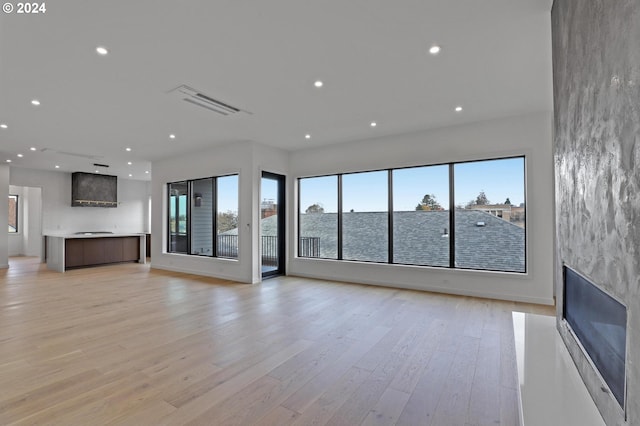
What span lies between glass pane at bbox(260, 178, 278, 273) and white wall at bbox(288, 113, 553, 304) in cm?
91

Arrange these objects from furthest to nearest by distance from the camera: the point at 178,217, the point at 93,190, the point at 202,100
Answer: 1. the point at 93,190
2. the point at 178,217
3. the point at 202,100

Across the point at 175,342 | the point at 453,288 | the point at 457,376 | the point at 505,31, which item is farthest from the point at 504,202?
the point at 175,342

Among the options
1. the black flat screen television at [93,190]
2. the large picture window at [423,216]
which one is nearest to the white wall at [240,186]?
the large picture window at [423,216]

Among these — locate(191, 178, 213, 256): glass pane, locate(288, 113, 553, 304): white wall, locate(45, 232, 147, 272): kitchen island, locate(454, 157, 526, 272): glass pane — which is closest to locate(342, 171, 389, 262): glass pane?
locate(288, 113, 553, 304): white wall

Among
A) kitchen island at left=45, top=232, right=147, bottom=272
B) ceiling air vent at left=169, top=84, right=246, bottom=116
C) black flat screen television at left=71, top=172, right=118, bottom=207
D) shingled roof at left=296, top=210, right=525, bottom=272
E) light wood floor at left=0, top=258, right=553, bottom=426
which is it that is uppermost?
ceiling air vent at left=169, top=84, right=246, bottom=116

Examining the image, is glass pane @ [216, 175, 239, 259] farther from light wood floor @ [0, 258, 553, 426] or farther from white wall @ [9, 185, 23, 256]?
white wall @ [9, 185, 23, 256]

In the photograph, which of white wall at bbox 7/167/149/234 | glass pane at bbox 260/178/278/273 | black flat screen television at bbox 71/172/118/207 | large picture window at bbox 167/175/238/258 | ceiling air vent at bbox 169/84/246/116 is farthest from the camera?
black flat screen television at bbox 71/172/118/207

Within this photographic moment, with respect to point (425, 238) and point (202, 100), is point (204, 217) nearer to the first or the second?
point (202, 100)

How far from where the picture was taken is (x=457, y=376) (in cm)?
251

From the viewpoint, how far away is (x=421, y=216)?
5.76 metres

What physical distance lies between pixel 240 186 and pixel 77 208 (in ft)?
24.4

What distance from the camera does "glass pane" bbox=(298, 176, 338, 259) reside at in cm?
680

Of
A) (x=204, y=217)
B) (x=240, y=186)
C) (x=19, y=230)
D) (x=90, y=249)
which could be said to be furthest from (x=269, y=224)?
(x=19, y=230)

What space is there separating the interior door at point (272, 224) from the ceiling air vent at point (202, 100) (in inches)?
87.1
